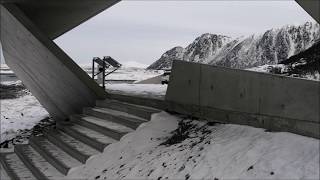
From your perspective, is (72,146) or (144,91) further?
(144,91)

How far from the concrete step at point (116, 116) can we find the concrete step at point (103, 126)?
97mm

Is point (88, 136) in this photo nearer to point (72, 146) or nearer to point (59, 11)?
point (72, 146)

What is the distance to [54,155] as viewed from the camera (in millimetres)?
8594

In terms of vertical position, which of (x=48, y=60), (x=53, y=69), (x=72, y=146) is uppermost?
(x=48, y=60)

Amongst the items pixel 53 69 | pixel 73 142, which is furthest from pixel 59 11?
pixel 73 142

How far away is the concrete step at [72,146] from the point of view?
25.7 feet

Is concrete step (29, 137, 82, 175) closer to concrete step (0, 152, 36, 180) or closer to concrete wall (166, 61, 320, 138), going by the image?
concrete step (0, 152, 36, 180)

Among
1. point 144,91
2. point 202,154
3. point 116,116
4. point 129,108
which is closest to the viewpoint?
point 202,154

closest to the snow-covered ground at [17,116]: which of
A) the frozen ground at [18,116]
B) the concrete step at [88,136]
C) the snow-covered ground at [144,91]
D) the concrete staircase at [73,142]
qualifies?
the frozen ground at [18,116]

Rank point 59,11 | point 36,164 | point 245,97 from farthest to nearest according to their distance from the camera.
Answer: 1. point 59,11
2. point 36,164
3. point 245,97

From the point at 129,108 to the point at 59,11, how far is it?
6555 mm

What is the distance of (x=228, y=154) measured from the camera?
5316 mm

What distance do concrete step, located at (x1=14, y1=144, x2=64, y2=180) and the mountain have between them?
19497mm

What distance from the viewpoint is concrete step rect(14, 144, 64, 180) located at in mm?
7769
